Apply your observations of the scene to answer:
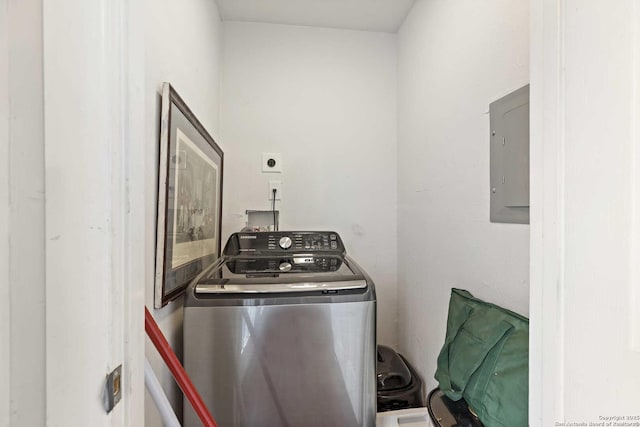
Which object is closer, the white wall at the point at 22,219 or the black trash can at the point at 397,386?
the white wall at the point at 22,219

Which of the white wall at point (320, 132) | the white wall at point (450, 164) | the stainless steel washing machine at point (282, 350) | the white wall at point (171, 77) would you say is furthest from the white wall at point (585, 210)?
the white wall at point (320, 132)

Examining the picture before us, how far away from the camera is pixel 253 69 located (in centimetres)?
179

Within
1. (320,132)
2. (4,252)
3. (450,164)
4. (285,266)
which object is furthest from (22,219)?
(320,132)

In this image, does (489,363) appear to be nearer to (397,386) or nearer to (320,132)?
(397,386)

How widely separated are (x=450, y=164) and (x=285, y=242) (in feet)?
2.93

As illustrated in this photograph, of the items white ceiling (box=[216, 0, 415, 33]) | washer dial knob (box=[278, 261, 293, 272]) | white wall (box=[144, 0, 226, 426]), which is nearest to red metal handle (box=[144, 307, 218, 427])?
white wall (box=[144, 0, 226, 426])

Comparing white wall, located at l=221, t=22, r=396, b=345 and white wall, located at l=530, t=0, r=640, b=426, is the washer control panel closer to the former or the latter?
white wall, located at l=221, t=22, r=396, b=345

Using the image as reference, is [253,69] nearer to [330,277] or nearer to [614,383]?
[330,277]

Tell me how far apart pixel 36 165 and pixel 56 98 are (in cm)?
10

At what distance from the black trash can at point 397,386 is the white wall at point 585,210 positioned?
97cm

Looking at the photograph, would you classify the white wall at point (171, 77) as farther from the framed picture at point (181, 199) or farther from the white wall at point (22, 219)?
the white wall at point (22, 219)

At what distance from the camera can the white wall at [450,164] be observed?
91 centimetres

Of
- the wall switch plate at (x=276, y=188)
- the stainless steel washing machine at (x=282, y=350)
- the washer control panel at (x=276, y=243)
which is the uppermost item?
the wall switch plate at (x=276, y=188)

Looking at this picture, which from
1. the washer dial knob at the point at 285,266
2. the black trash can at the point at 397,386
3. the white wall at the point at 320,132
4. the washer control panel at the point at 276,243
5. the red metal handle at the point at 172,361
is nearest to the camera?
the red metal handle at the point at 172,361
